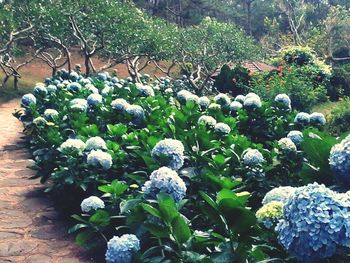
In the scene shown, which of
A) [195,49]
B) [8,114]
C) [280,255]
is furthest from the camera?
[195,49]

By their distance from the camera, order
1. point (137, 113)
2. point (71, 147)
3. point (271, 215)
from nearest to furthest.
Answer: point (271, 215) → point (71, 147) → point (137, 113)

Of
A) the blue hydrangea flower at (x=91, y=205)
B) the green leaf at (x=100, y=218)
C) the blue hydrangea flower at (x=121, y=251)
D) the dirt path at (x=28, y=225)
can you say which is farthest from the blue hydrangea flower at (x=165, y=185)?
the dirt path at (x=28, y=225)

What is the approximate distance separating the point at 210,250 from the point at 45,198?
2.44 meters

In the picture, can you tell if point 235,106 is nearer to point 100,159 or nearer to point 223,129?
point 223,129

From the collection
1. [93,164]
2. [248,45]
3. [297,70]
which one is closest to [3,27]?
[248,45]

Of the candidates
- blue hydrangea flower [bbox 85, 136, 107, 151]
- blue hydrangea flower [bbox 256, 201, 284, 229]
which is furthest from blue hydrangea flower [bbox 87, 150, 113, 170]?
blue hydrangea flower [bbox 256, 201, 284, 229]

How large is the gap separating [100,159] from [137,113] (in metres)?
1.27

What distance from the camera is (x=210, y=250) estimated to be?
209cm

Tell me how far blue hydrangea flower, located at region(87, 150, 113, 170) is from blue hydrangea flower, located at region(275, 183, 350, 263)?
198 cm

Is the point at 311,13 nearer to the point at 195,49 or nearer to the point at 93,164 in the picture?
the point at 195,49

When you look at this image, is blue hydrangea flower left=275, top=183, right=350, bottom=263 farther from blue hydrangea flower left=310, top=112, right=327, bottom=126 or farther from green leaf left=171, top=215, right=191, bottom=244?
blue hydrangea flower left=310, top=112, right=327, bottom=126

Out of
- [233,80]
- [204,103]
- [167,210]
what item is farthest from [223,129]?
[233,80]

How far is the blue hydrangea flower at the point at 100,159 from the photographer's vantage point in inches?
131

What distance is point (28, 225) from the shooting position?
3.55m
